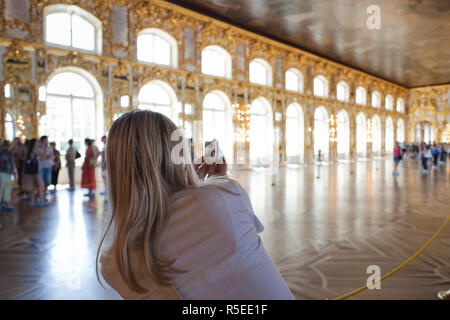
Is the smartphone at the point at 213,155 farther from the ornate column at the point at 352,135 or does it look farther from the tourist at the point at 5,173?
the ornate column at the point at 352,135

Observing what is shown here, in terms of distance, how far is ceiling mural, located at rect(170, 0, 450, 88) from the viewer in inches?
627

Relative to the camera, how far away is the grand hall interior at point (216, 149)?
1032 millimetres

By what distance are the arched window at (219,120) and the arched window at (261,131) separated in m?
2.20

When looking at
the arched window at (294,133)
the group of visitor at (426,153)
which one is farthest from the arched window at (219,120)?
the group of visitor at (426,153)

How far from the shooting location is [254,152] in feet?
68.5

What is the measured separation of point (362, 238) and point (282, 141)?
16.7 metres

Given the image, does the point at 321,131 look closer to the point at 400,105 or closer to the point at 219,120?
the point at 219,120

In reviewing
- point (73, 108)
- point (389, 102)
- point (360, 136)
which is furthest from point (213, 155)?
point (389, 102)

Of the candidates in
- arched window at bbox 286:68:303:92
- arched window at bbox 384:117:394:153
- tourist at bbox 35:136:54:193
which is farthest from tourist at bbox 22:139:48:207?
arched window at bbox 384:117:394:153

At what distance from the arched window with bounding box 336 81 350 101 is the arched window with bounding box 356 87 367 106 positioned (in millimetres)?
2774

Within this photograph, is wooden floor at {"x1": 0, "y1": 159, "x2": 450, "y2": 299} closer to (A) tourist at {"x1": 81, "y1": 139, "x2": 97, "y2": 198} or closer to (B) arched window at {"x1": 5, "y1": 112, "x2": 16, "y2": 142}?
(A) tourist at {"x1": 81, "y1": 139, "x2": 97, "y2": 198}

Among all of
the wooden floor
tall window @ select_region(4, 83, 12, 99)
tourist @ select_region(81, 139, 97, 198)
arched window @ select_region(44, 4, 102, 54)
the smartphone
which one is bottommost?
the wooden floor

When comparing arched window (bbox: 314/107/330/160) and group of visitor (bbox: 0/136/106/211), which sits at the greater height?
arched window (bbox: 314/107/330/160)
